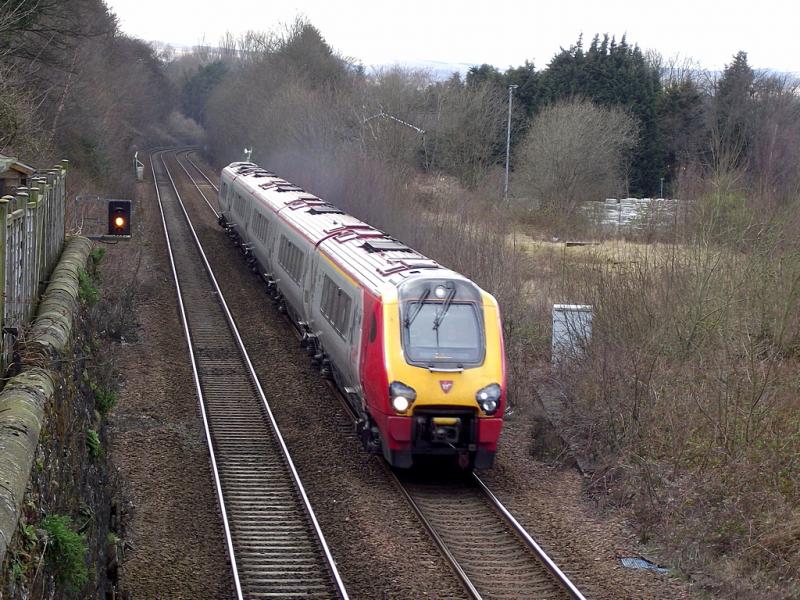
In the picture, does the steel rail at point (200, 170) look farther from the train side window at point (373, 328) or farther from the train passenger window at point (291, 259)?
the train side window at point (373, 328)

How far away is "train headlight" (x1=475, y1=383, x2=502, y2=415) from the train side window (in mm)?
1513

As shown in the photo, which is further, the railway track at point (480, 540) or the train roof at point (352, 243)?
the train roof at point (352, 243)

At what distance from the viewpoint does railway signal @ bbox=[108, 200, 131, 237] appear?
1689cm

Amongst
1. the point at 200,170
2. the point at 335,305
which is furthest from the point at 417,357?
the point at 200,170

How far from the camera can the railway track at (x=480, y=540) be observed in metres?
9.05

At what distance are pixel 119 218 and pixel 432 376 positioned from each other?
8117 millimetres

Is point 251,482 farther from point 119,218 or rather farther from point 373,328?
point 119,218

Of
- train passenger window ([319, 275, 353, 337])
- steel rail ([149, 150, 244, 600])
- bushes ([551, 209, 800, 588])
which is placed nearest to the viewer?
steel rail ([149, 150, 244, 600])

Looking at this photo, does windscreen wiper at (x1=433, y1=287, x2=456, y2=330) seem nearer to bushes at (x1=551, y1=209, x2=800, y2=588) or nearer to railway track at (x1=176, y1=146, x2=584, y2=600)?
railway track at (x1=176, y1=146, x2=584, y2=600)

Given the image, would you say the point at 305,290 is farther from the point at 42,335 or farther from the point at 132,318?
the point at 42,335

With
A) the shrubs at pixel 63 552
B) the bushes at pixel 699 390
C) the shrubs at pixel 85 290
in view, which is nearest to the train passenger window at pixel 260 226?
the bushes at pixel 699 390

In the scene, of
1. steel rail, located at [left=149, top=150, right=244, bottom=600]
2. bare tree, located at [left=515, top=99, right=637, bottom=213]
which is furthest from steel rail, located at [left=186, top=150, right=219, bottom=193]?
steel rail, located at [left=149, top=150, right=244, bottom=600]

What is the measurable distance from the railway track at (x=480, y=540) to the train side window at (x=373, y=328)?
174cm

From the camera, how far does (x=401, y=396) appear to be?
1134cm
